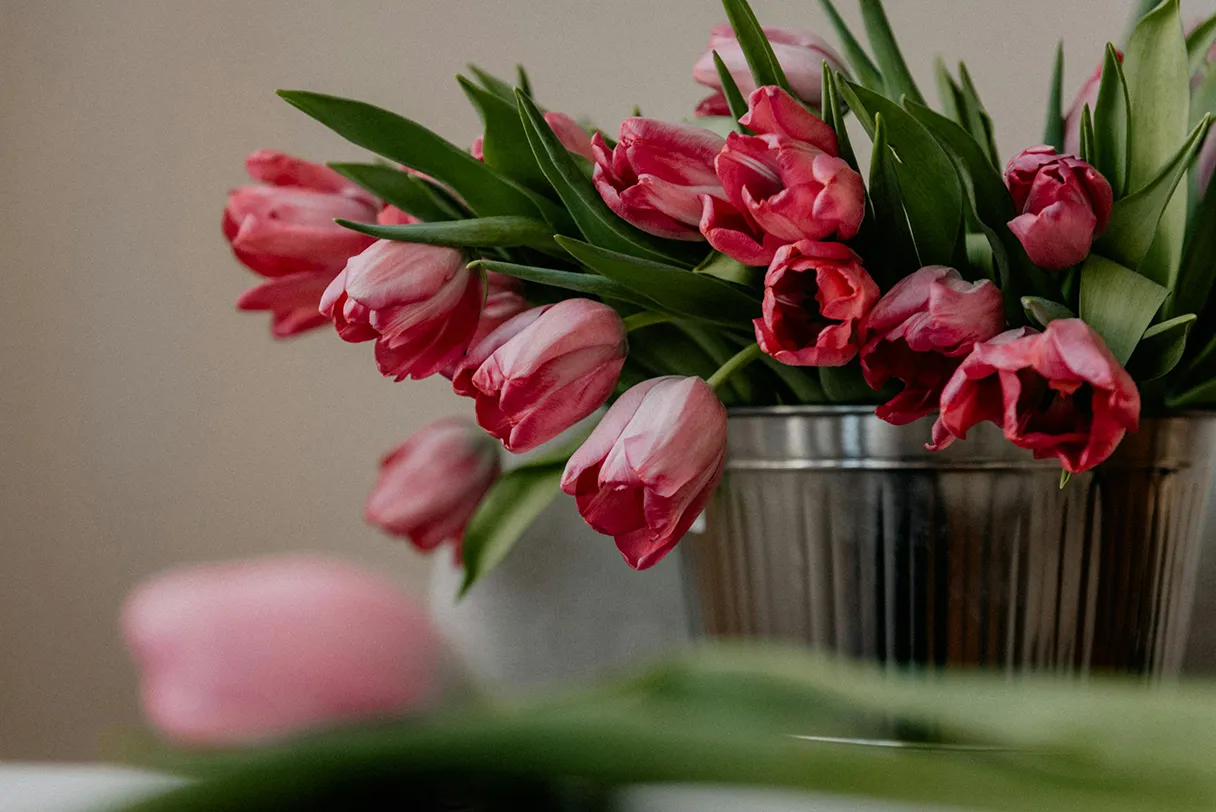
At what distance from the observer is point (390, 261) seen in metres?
0.37

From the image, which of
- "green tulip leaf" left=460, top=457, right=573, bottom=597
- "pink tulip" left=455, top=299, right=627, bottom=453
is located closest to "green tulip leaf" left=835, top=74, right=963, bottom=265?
"pink tulip" left=455, top=299, right=627, bottom=453

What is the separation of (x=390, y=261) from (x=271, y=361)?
1.95ft

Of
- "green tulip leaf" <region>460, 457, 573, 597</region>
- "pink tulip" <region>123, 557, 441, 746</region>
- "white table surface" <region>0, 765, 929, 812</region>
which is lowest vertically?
"green tulip leaf" <region>460, 457, 573, 597</region>

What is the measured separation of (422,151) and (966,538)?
0.24m

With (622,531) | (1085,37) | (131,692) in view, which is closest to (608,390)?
(622,531)

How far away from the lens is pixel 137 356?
0.94 meters

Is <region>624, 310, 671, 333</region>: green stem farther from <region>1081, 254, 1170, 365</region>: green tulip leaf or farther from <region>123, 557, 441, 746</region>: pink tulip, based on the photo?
<region>123, 557, 441, 746</region>: pink tulip

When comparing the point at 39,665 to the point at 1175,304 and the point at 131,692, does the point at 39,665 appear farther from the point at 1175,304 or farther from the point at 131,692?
the point at 1175,304

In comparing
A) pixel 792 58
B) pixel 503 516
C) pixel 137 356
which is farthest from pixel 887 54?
pixel 137 356

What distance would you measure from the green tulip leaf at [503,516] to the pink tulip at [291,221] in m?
0.13

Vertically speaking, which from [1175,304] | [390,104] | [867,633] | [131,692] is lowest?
[131,692]

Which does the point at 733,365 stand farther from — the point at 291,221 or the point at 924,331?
the point at 291,221

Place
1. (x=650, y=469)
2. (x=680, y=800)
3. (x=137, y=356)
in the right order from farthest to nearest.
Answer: (x=137, y=356), (x=650, y=469), (x=680, y=800)

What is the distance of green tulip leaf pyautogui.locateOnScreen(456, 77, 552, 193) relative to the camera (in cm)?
42
